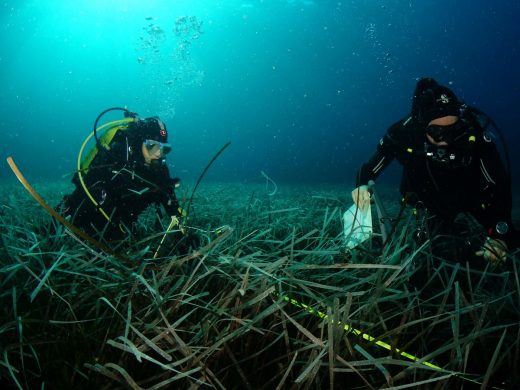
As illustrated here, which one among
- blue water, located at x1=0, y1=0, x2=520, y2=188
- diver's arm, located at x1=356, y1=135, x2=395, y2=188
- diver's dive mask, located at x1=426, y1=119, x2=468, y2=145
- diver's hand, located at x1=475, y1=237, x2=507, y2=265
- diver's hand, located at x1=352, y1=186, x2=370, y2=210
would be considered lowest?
diver's hand, located at x1=475, y1=237, x2=507, y2=265

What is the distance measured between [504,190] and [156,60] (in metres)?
91.8

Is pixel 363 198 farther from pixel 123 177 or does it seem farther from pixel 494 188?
pixel 123 177

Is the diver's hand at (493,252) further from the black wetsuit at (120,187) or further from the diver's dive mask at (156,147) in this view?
the diver's dive mask at (156,147)

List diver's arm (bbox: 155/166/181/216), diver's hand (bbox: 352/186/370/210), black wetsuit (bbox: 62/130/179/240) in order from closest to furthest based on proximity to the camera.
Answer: diver's hand (bbox: 352/186/370/210) < diver's arm (bbox: 155/166/181/216) < black wetsuit (bbox: 62/130/179/240)

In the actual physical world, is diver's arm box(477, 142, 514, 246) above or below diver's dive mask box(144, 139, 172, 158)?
below

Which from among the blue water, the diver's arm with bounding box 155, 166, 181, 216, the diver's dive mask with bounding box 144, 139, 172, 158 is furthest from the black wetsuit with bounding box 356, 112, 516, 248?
the blue water

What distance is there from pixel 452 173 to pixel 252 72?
100260 mm

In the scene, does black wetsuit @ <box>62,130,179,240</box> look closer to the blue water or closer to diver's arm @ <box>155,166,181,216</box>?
diver's arm @ <box>155,166,181,216</box>

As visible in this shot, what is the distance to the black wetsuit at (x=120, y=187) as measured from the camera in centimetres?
352

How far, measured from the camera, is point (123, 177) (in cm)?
344

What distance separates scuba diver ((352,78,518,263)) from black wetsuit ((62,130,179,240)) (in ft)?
8.10

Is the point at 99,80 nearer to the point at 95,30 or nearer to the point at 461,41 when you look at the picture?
the point at 95,30

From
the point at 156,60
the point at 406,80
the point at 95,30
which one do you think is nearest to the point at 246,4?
the point at 95,30

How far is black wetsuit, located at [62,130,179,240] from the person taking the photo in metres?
3.52
